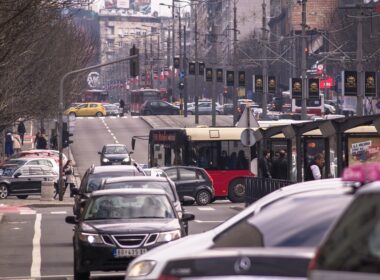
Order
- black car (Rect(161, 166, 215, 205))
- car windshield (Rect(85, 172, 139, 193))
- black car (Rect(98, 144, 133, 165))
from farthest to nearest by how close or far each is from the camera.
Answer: black car (Rect(98, 144, 133, 165))
black car (Rect(161, 166, 215, 205))
car windshield (Rect(85, 172, 139, 193))

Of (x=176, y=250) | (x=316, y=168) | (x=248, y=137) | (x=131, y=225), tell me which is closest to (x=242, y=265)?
(x=176, y=250)

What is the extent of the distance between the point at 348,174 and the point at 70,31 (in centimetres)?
7250

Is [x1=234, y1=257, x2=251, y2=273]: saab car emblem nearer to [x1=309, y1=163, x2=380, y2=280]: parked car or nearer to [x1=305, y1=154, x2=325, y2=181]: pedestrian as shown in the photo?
[x1=309, y1=163, x2=380, y2=280]: parked car

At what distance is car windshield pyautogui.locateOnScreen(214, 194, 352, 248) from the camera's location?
8.46 meters

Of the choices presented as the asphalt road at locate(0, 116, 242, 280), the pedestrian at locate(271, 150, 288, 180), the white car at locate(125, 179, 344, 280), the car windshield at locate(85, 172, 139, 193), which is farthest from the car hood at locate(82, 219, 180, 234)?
the pedestrian at locate(271, 150, 288, 180)

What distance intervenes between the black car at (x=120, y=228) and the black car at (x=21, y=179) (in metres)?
30.0

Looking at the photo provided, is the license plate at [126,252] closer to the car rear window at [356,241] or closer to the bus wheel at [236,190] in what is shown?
the car rear window at [356,241]

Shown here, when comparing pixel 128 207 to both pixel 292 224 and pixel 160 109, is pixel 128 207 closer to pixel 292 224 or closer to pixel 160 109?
pixel 292 224

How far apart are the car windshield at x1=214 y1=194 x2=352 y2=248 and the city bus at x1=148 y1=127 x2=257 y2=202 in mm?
35950

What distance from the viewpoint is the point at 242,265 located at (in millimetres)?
7676

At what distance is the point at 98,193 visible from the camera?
18625 millimetres

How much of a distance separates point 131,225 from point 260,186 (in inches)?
733

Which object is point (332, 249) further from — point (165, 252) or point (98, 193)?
point (98, 193)

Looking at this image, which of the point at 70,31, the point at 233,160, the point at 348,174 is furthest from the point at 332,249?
the point at 70,31
